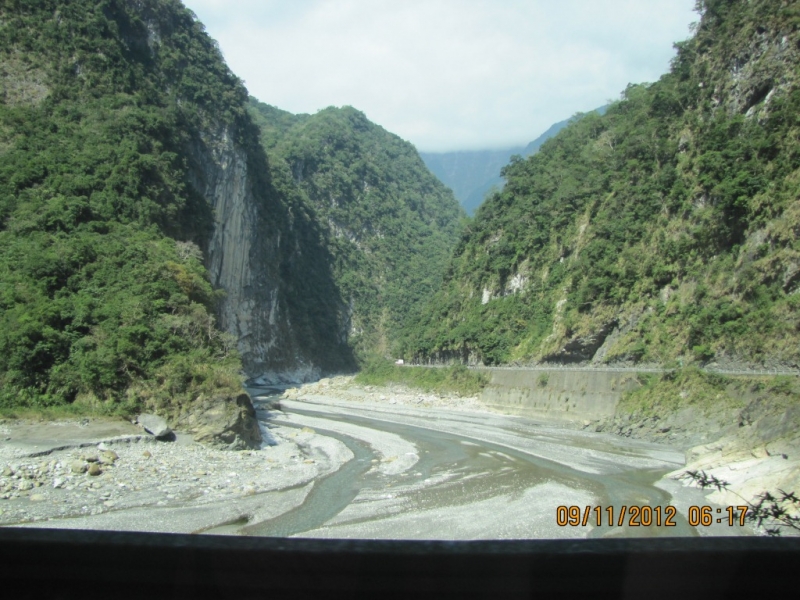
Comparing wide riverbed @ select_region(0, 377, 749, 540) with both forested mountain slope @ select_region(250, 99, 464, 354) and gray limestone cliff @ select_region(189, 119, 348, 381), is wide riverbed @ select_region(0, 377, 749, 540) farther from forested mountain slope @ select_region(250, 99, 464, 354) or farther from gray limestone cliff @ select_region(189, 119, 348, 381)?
forested mountain slope @ select_region(250, 99, 464, 354)

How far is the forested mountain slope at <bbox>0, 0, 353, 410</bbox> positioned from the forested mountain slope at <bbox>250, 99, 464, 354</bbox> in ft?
50.8

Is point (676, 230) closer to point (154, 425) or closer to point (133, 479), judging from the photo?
point (154, 425)

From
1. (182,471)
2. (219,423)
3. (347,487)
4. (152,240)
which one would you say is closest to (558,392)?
(219,423)

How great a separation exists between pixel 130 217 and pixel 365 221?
68.2 metres

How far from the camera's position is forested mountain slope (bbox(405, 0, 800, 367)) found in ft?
85.4

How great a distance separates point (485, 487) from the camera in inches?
662

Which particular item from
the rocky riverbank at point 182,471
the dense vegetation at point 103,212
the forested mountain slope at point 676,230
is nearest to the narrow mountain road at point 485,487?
the rocky riverbank at point 182,471

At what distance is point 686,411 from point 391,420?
53.3 ft

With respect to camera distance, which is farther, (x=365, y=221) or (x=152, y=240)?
(x=365, y=221)

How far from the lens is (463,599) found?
2.27m

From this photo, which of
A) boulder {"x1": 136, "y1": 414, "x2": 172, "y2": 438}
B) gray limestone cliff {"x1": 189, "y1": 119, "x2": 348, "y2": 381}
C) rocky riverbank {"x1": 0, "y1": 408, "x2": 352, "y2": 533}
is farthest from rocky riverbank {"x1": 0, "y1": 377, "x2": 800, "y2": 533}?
gray limestone cliff {"x1": 189, "y1": 119, "x2": 348, "y2": 381}

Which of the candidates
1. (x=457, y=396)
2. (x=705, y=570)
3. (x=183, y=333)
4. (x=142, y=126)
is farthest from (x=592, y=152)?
(x=705, y=570)

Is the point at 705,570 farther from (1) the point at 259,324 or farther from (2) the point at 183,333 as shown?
(1) the point at 259,324
